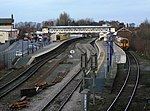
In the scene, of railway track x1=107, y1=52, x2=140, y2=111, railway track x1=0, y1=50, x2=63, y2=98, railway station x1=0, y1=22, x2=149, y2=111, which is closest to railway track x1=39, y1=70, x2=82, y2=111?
railway station x1=0, y1=22, x2=149, y2=111

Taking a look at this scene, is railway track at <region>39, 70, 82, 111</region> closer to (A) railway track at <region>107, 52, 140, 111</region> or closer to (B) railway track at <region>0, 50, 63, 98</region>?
(A) railway track at <region>107, 52, 140, 111</region>

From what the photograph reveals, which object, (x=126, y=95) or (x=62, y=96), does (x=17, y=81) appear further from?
(x=126, y=95)

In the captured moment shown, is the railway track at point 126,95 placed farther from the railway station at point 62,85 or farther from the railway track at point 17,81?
the railway track at point 17,81

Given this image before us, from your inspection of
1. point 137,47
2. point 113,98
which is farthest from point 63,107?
point 137,47

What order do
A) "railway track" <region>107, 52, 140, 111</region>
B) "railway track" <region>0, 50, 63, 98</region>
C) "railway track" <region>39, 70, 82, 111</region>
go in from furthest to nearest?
"railway track" <region>0, 50, 63, 98</region>, "railway track" <region>39, 70, 82, 111</region>, "railway track" <region>107, 52, 140, 111</region>

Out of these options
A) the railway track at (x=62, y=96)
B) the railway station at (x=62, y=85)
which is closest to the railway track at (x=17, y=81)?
the railway station at (x=62, y=85)

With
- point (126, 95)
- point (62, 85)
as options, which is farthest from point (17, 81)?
point (126, 95)

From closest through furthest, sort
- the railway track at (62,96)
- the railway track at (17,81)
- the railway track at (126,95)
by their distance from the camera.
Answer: the railway track at (126,95) < the railway track at (62,96) < the railway track at (17,81)

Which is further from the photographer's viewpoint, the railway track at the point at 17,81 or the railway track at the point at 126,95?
the railway track at the point at 17,81

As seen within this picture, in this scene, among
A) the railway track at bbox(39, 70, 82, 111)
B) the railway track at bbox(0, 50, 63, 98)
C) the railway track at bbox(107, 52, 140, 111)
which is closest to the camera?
the railway track at bbox(107, 52, 140, 111)

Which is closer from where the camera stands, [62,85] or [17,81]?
[62,85]

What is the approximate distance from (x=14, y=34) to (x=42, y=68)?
53.4 meters

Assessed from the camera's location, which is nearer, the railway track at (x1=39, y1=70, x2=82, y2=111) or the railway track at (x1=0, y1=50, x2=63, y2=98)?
the railway track at (x1=39, y1=70, x2=82, y2=111)

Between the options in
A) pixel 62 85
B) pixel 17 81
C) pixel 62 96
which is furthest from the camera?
pixel 17 81
